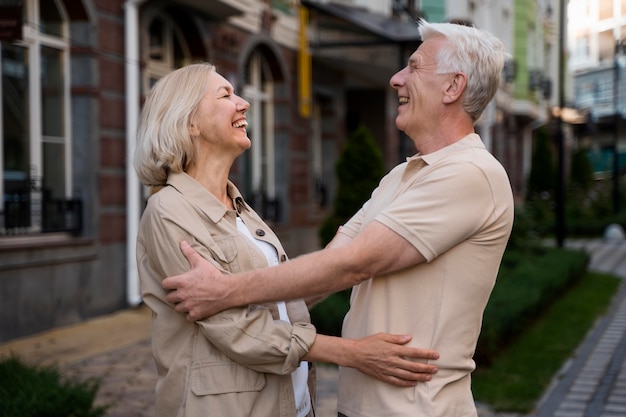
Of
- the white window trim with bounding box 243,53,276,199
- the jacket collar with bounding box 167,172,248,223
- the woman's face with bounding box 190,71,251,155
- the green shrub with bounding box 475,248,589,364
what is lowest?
the green shrub with bounding box 475,248,589,364

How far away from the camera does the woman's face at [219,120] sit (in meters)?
2.53

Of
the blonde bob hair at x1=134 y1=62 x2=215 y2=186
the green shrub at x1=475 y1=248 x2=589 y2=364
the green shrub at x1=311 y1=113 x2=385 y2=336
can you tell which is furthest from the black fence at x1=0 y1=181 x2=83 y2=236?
the blonde bob hair at x1=134 y1=62 x2=215 y2=186

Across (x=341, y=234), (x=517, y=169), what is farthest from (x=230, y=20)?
(x=517, y=169)

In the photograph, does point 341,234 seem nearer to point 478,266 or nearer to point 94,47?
point 478,266

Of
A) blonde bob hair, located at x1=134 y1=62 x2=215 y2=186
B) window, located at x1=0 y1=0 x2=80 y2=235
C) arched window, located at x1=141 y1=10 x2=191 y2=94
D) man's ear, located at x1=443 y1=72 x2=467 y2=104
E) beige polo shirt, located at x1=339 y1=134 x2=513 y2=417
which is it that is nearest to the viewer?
beige polo shirt, located at x1=339 y1=134 x2=513 y2=417

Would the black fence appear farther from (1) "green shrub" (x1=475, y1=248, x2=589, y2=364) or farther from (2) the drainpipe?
(1) "green shrub" (x1=475, y1=248, x2=589, y2=364)

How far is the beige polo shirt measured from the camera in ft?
7.32

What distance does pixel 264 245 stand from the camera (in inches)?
103

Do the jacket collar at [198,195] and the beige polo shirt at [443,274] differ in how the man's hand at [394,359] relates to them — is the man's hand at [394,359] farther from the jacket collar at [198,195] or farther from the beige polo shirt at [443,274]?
the jacket collar at [198,195]

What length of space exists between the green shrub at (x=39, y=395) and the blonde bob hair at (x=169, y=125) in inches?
78.3

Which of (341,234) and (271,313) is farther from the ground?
(341,234)

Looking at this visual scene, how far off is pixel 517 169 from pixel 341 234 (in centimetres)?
3665

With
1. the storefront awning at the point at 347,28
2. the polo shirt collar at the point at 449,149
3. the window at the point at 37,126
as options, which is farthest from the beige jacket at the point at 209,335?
the storefront awning at the point at 347,28

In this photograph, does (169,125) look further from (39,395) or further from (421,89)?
(39,395)
